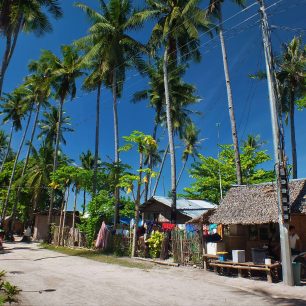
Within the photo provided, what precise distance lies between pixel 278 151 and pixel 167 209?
17800 millimetres

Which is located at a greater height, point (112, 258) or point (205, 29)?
point (205, 29)

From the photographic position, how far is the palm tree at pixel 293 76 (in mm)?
27953

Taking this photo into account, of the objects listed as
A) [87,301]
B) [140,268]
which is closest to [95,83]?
[140,268]

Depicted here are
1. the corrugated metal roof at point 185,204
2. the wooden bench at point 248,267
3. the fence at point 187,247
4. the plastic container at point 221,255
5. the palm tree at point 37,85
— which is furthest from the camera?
the palm tree at point 37,85

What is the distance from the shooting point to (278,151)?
12.8 meters

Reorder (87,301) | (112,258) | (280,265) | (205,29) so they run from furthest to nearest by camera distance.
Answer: (205,29), (112,258), (280,265), (87,301)

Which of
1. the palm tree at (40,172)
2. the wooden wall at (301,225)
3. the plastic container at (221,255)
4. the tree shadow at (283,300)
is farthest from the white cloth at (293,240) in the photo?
the palm tree at (40,172)

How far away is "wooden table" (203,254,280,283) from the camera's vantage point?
12414 mm

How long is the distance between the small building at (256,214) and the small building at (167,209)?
38.2 ft

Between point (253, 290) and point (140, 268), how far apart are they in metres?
6.04

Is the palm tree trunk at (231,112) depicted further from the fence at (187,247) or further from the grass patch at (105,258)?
the grass patch at (105,258)

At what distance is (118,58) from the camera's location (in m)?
26.5

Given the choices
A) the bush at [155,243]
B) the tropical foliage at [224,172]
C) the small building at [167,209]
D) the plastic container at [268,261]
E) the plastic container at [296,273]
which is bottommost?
the plastic container at [296,273]

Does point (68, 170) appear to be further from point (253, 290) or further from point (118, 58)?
point (253, 290)
